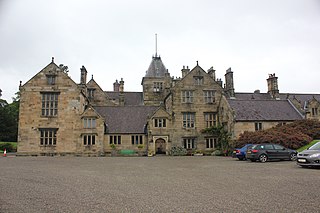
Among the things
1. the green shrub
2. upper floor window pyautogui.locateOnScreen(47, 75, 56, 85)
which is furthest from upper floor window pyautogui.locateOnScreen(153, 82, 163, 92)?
upper floor window pyautogui.locateOnScreen(47, 75, 56, 85)

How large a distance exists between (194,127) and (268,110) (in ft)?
31.8

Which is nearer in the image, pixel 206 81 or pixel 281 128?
pixel 281 128

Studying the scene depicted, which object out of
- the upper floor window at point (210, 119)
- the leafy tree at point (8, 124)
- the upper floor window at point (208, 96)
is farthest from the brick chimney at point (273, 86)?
the leafy tree at point (8, 124)

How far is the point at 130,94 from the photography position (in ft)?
175

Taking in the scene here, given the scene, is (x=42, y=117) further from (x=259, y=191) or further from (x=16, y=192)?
(x=259, y=191)

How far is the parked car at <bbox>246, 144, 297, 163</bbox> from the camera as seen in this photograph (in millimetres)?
19812

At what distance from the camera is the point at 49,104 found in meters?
33.4

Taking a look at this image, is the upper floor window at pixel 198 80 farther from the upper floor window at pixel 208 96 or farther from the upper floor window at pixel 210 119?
the upper floor window at pixel 210 119

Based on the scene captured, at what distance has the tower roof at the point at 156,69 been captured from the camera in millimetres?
52025

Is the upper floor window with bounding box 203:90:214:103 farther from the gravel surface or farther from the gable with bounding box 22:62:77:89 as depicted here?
the gravel surface

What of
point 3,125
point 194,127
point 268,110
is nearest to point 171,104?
point 194,127

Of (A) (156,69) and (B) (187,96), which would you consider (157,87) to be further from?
(B) (187,96)

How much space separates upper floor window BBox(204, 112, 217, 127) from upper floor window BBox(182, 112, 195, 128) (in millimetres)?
1836

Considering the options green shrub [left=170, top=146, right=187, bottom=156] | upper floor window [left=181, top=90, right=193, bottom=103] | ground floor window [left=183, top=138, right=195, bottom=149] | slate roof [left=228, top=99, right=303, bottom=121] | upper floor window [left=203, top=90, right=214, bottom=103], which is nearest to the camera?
slate roof [left=228, top=99, right=303, bottom=121]
